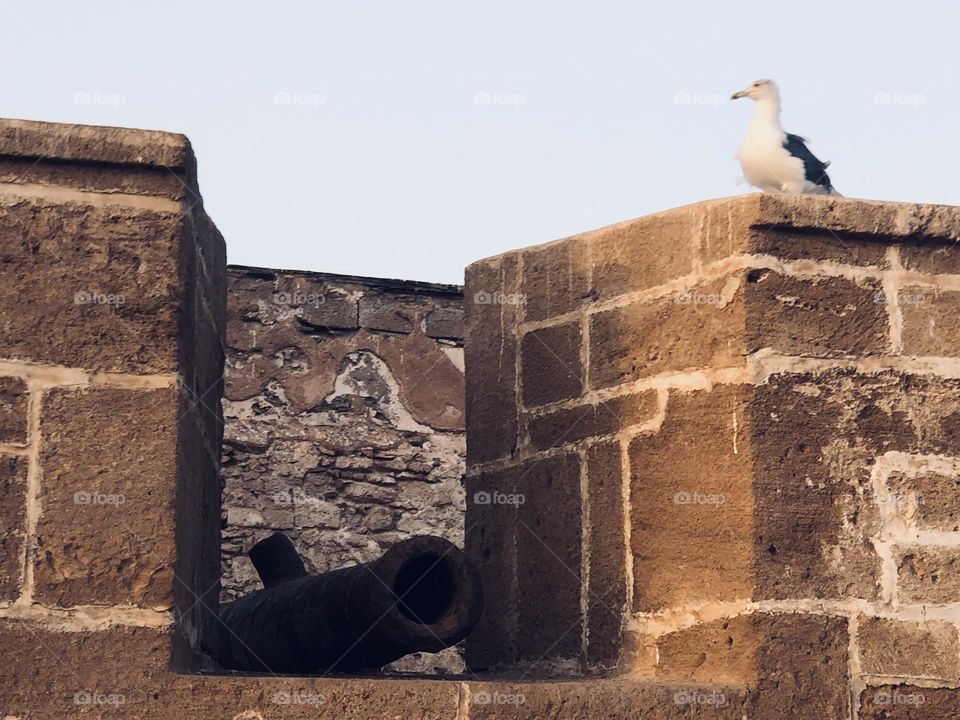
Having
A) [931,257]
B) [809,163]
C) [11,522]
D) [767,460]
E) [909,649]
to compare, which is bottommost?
[909,649]

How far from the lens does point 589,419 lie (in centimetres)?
420

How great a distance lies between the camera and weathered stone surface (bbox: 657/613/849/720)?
3.67 metres

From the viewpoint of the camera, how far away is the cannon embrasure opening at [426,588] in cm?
397

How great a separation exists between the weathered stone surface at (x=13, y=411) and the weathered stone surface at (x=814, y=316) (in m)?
1.59

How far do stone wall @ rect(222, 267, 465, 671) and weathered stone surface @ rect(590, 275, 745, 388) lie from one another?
524 cm

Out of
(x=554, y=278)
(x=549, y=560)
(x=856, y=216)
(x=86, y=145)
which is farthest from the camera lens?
(x=554, y=278)

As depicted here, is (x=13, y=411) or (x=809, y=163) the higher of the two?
(x=809, y=163)

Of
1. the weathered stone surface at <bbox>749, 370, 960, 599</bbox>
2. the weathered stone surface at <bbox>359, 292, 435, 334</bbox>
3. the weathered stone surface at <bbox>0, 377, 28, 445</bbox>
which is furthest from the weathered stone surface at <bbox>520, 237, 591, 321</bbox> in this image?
the weathered stone surface at <bbox>359, 292, 435, 334</bbox>

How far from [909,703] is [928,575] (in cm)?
29

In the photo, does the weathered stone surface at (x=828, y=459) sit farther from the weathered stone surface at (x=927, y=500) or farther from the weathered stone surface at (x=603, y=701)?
the weathered stone surface at (x=603, y=701)

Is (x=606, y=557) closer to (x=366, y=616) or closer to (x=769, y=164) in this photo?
(x=366, y=616)

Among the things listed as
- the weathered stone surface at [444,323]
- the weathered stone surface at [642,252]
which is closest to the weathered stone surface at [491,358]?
the weathered stone surface at [642,252]

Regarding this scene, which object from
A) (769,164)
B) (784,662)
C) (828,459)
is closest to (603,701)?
(784,662)

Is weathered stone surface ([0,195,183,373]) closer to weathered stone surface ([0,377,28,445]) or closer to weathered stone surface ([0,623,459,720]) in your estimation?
weathered stone surface ([0,377,28,445])
